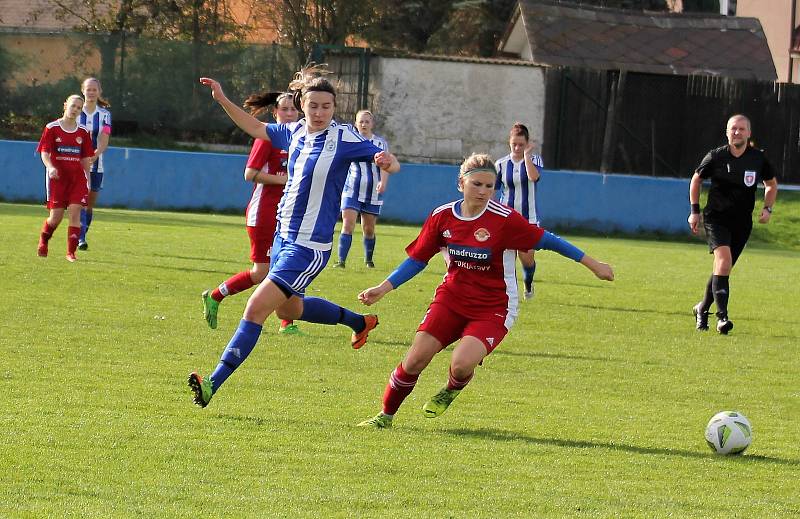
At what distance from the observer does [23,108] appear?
97.6ft

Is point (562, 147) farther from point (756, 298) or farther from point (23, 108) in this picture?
point (756, 298)

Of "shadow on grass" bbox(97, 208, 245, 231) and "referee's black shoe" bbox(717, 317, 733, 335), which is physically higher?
"referee's black shoe" bbox(717, 317, 733, 335)

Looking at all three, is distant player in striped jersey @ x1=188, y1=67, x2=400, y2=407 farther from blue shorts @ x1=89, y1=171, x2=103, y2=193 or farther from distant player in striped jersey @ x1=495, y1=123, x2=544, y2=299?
blue shorts @ x1=89, y1=171, x2=103, y2=193

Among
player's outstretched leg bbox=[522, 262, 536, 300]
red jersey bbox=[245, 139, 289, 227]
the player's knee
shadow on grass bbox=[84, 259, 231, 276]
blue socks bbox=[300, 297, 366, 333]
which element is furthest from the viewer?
shadow on grass bbox=[84, 259, 231, 276]

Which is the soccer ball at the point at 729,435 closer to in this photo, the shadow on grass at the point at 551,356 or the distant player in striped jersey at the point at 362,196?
the shadow on grass at the point at 551,356

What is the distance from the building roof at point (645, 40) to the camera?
3400 centimetres

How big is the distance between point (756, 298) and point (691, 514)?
10509 mm

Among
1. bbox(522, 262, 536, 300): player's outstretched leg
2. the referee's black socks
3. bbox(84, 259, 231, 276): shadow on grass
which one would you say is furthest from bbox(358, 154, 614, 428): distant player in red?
bbox(84, 259, 231, 276): shadow on grass

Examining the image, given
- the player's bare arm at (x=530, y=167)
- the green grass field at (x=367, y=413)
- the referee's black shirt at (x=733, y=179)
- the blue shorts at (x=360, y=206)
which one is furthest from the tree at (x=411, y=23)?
the referee's black shirt at (x=733, y=179)

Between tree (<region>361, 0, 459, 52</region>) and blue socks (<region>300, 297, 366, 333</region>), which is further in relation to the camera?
tree (<region>361, 0, 459, 52</region>)

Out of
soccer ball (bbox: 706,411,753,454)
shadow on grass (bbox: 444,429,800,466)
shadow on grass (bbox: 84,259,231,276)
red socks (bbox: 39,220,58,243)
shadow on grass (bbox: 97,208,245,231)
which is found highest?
soccer ball (bbox: 706,411,753,454)

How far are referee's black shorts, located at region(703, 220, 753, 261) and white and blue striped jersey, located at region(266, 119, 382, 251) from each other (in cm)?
543

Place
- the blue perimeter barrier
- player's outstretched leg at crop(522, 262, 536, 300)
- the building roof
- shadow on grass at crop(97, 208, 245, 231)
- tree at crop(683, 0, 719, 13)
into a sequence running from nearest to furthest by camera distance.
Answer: player's outstretched leg at crop(522, 262, 536, 300) < shadow on grass at crop(97, 208, 245, 231) < the blue perimeter barrier < the building roof < tree at crop(683, 0, 719, 13)

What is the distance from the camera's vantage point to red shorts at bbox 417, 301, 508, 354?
713cm
